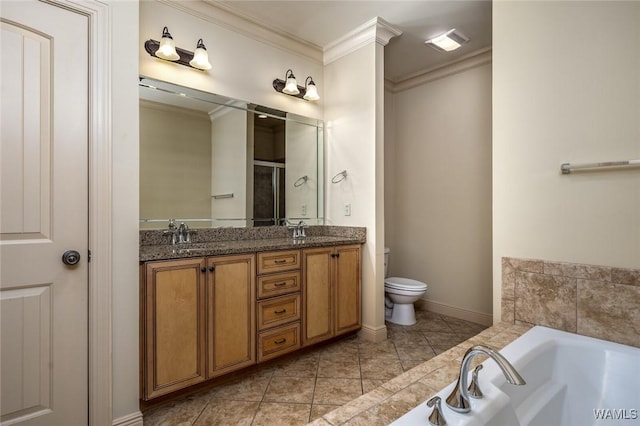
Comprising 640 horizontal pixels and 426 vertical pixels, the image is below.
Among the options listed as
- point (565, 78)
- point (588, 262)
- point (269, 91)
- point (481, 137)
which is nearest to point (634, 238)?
point (588, 262)

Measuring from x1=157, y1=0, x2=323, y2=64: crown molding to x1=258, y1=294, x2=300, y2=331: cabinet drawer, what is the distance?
6.70 ft

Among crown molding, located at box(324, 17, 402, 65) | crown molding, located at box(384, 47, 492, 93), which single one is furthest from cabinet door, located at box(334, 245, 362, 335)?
crown molding, located at box(384, 47, 492, 93)

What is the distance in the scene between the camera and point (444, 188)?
3.25 metres

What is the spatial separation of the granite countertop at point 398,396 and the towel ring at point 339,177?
1.74 meters

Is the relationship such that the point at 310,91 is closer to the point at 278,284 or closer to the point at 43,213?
the point at 278,284

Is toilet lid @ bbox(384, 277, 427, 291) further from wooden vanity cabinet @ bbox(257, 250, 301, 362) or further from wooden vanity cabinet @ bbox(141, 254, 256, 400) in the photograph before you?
wooden vanity cabinet @ bbox(141, 254, 256, 400)

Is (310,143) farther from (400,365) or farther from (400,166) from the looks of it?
(400,365)

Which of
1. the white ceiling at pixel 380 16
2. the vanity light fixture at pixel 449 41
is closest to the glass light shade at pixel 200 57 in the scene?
the white ceiling at pixel 380 16

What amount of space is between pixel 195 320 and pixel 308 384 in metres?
0.79

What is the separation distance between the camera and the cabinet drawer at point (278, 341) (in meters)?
2.06

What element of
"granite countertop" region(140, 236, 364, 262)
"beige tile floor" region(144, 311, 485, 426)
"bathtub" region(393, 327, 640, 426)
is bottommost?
"beige tile floor" region(144, 311, 485, 426)

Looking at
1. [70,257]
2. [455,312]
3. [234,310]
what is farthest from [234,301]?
[455,312]

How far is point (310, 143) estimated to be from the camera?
9.73ft

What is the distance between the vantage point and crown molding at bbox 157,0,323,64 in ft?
7.31
